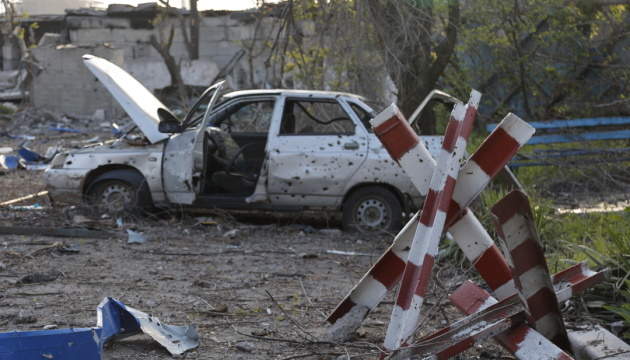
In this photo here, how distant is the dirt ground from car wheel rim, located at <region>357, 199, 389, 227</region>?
194 mm

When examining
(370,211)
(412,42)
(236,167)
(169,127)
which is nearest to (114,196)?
(169,127)

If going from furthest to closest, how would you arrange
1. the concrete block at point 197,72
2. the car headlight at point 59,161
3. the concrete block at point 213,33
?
1. the concrete block at point 213,33
2. the concrete block at point 197,72
3. the car headlight at point 59,161

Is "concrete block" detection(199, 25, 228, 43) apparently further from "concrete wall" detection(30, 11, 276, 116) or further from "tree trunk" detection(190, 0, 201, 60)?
"tree trunk" detection(190, 0, 201, 60)

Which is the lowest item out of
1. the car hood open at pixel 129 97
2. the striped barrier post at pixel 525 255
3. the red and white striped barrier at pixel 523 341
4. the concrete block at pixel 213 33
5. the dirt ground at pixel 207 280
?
the dirt ground at pixel 207 280

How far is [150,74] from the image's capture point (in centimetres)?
2923

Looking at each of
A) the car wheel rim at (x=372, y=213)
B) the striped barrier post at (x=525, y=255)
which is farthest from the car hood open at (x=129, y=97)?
the striped barrier post at (x=525, y=255)

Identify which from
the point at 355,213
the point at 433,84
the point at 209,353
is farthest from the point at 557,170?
the point at 209,353

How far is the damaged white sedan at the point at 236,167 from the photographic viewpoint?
8.95 m

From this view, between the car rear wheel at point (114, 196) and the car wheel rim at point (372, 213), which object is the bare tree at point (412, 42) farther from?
the car rear wheel at point (114, 196)

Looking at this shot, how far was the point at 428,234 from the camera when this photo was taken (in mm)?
3412

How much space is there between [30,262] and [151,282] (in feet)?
4.64

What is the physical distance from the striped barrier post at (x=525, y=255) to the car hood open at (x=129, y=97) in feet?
20.9

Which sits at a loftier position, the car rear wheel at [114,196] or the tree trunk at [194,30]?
the tree trunk at [194,30]

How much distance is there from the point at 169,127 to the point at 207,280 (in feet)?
9.14
